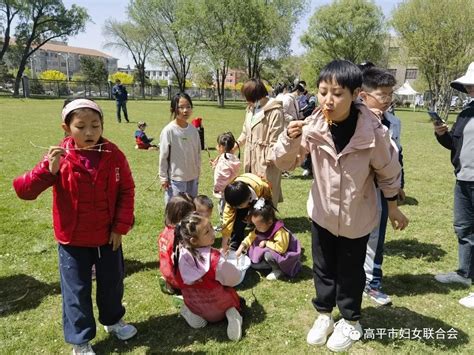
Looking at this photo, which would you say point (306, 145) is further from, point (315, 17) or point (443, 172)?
point (315, 17)

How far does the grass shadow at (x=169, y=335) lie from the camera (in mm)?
3023

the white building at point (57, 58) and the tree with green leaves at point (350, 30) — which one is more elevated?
the white building at point (57, 58)

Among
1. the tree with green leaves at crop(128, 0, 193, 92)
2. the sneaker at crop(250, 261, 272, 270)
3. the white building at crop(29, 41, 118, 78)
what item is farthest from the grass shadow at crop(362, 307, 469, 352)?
the white building at crop(29, 41, 118, 78)

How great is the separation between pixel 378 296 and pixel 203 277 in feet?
5.71

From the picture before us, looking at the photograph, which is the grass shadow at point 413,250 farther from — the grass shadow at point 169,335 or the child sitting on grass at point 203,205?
the child sitting on grass at point 203,205

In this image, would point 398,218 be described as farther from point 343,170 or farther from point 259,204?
point 259,204

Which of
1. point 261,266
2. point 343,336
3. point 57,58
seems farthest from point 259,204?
point 57,58

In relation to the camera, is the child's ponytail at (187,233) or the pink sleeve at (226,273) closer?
the child's ponytail at (187,233)

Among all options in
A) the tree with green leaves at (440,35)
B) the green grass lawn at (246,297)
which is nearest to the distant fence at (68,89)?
the tree with green leaves at (440,35)

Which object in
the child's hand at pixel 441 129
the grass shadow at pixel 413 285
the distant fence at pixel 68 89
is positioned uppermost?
the distant fence at pixel 68 89

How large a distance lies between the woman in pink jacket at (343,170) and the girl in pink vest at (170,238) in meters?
1.30

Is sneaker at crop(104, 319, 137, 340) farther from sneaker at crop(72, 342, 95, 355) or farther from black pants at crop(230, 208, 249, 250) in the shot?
black pants at crop(230, 208, 249, 250)

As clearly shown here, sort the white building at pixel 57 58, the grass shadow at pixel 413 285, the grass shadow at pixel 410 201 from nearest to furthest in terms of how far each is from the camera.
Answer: the grass shadow at pixel 413 285 < the grass shadow at pixel 410 201 < the white building at pixel 57 58

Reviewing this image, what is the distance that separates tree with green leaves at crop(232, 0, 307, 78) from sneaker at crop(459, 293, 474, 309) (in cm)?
3742
